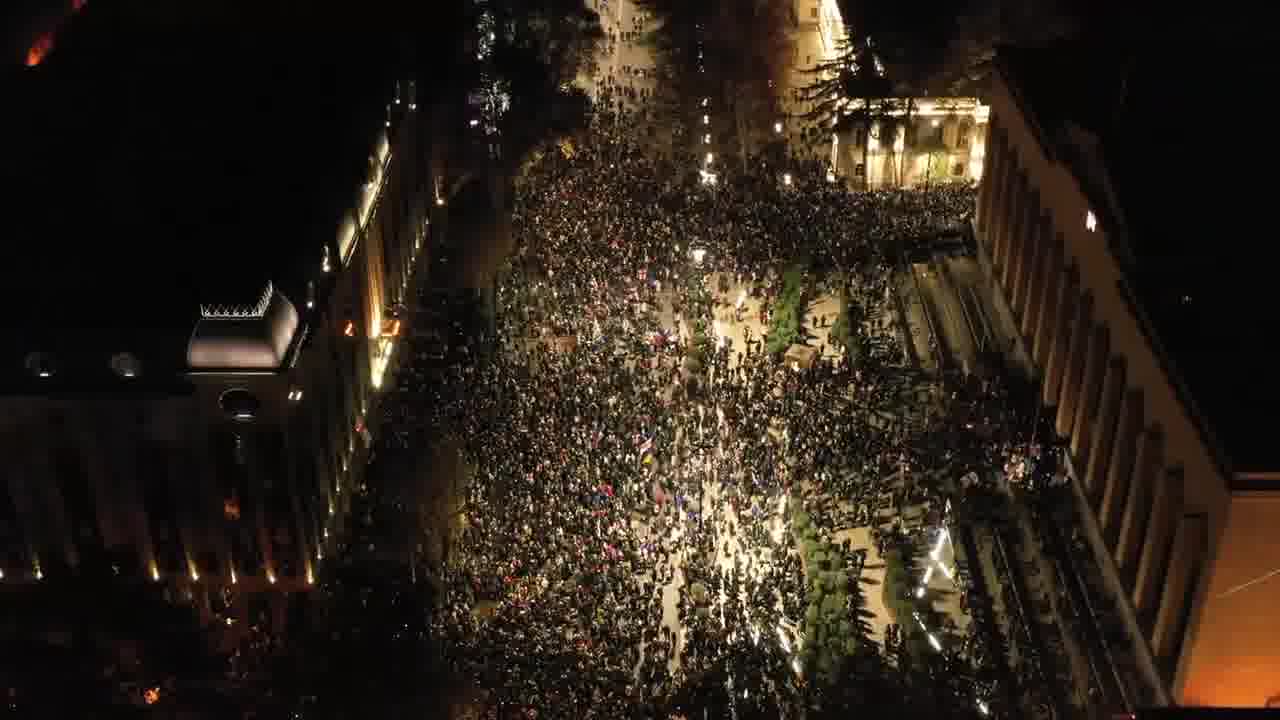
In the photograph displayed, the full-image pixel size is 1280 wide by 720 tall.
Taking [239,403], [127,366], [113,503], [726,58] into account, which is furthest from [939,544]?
[726,58]

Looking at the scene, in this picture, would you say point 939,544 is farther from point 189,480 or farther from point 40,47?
point 40,47

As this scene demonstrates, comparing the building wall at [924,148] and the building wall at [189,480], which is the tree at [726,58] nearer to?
the building wall at [924,148]

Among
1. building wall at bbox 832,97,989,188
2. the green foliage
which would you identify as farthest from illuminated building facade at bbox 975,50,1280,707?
building wall at bbox 832,97,989,188

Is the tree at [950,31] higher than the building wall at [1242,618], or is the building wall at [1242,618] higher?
the tree at [950,31]

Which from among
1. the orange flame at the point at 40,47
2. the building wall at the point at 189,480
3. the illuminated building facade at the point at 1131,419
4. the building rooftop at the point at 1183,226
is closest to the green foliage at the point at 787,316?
the illuminated building facade at the point at 1131,419

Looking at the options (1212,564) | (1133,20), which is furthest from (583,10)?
(1212,564)

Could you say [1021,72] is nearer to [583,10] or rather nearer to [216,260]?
[216,260]
